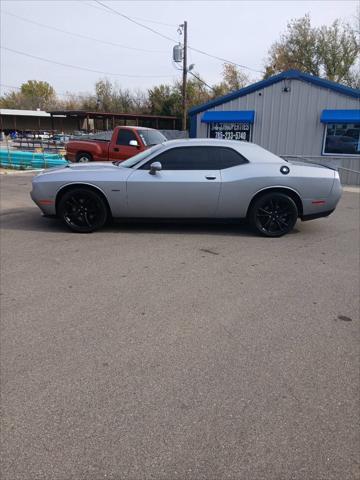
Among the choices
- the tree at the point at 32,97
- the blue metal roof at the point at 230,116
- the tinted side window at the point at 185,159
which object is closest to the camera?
the tinted side window at the point at 185,159

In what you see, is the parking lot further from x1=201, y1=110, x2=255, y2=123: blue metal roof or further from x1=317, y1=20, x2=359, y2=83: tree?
x1=317, y1=20, x2=359, y2=83: tree

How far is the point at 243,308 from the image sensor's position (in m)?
3.79

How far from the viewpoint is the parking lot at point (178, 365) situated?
6.72 feet

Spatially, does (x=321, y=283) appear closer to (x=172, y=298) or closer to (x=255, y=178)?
(x=172, y=298)

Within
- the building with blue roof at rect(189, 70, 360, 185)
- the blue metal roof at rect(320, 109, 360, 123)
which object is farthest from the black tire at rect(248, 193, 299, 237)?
the blue metal roof at rect(320, 109, 360, 123)

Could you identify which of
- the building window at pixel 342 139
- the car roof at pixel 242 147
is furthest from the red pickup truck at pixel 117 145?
the building window at pixel 342 139

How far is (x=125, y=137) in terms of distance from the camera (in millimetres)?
12383

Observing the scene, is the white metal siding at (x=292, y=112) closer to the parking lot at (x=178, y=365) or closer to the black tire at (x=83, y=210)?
the parking lot at (x=178, y=365)

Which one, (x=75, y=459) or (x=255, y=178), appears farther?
(x=255, y=178)

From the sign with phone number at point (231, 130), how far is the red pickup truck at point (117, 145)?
4.05 metres

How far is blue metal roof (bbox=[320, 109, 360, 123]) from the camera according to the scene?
13953 mm

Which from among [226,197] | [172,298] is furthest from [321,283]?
[226,197]

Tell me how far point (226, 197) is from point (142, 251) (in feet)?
5.59

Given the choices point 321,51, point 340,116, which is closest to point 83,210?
point 340,116
